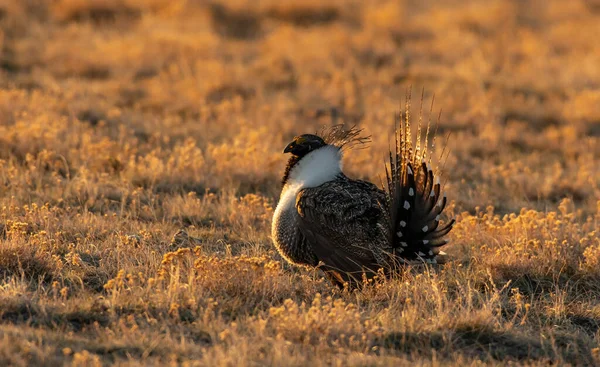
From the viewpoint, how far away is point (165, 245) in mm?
6625

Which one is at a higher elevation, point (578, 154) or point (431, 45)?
point (431, 45)

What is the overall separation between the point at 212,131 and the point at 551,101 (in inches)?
213

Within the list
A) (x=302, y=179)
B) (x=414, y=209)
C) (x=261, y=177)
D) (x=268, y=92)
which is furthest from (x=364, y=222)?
(x=268, y=92)

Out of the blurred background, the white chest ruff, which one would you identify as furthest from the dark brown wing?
the blurred background

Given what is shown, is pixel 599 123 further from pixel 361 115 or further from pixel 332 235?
pixel 332 235

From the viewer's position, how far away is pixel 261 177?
29.3ft

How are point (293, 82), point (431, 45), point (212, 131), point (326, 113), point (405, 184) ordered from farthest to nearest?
point (431, 45) → point (293, 82) → point (326, 113) → point (212, 131) → point (405, 184)

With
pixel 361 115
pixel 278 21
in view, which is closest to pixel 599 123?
pixel 361 115

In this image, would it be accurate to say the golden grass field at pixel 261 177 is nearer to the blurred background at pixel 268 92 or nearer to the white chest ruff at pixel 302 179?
the blurred background at pixel 268 92

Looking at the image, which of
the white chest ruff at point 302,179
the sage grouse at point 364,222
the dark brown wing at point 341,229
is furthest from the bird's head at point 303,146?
the dark brown wing at point 341,229

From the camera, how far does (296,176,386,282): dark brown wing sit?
565cm

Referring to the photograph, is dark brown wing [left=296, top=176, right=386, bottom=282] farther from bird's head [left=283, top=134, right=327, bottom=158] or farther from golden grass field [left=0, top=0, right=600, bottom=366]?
bird's head [left=283, top=134, right=327, bottom=158]

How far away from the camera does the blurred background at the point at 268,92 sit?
29.2 ft

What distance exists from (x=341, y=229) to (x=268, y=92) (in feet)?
24.6
